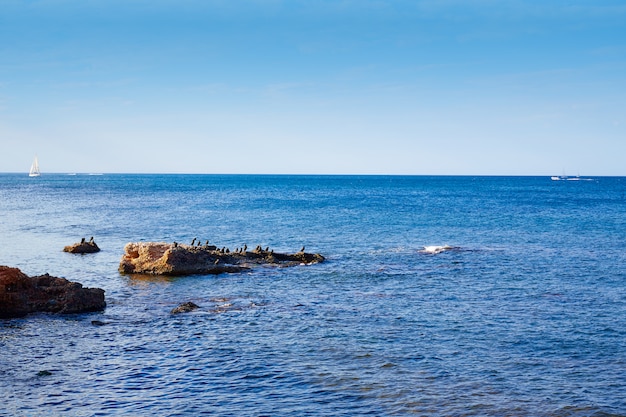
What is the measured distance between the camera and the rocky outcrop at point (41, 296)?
31156mm

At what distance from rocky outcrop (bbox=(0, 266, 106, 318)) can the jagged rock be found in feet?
15.2

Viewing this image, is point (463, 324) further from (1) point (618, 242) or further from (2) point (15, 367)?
(1) point (618, 242)

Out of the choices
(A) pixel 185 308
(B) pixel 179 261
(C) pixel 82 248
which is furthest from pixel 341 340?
(C) pixel 82 248

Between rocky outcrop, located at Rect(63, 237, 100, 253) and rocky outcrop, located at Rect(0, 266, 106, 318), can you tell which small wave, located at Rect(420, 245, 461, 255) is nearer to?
rocky outcrop, located at Rect(63, 237, 100, 253)

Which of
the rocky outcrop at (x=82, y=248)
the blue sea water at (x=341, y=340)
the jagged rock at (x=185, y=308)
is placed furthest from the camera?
the rocky outcrop at (x=82, y=248)

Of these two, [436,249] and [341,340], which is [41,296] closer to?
[341,340]

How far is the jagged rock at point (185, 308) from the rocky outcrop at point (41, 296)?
4626 mm

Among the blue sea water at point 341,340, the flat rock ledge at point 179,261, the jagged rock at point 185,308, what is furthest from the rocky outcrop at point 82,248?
the jagged rock at point 185,308

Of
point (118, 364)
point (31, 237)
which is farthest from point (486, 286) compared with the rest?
point (31, 237)

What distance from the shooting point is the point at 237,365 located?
2433cm

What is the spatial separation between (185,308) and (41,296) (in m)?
8.14

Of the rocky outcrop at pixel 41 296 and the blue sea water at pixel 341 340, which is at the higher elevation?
the rocky outcrop at pixel 41 296

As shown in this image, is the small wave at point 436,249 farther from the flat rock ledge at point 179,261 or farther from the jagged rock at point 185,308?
the jagged rock at point 185,308

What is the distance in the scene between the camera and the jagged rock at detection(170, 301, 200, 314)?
32.9 m
